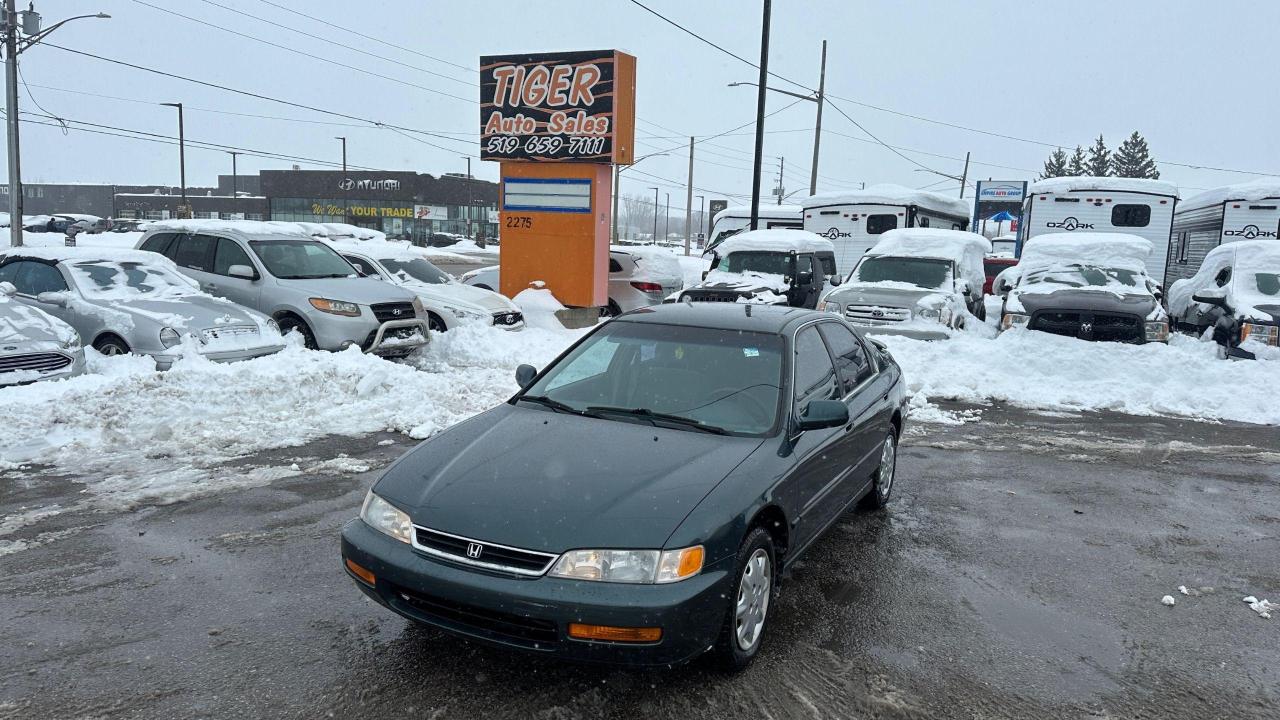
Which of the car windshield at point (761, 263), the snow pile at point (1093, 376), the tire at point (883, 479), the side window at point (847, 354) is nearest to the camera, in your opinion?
the side window at point (847, 354)

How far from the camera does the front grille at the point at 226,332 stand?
29.7 ft

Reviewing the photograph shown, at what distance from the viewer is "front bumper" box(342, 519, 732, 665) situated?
305cm

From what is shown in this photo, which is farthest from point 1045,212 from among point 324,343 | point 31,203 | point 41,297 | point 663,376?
point 31,203

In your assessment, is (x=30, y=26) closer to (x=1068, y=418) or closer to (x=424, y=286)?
(x=424, y=286)

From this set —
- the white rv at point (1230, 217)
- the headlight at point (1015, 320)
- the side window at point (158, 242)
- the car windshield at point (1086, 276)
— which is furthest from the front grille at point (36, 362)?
the white rv at point (1230, 217)

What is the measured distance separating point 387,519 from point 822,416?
2.06 m

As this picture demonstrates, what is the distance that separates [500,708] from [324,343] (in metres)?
8.23

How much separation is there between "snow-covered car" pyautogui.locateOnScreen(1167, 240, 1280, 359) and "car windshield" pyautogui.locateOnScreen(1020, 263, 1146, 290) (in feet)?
2.94

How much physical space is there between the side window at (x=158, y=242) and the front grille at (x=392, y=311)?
3.56 m

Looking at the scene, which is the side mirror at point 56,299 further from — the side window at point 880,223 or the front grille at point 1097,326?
the side window at point 880,223

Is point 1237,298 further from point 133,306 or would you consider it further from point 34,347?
point 34,347

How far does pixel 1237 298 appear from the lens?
478 inches

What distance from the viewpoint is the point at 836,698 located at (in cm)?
342

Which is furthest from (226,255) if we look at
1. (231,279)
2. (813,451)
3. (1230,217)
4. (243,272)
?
(1230,217)
